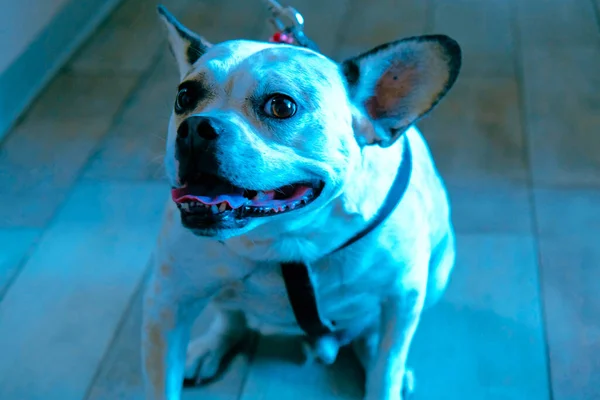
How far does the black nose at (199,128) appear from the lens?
36.5 inches

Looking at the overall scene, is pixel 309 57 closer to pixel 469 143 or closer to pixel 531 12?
pixel 469 143

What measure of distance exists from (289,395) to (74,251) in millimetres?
685

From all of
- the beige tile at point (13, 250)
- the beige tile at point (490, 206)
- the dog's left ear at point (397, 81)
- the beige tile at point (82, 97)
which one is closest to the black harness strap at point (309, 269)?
the dog's left ear at point (397, 81)

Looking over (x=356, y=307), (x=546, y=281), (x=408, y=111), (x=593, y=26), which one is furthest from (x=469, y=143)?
(x=408, y=111)

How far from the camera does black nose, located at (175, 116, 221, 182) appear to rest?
36.5 inches

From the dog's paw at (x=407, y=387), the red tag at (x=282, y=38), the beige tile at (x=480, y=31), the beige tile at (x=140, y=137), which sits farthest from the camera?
the beige tile at (x=480, y=31)

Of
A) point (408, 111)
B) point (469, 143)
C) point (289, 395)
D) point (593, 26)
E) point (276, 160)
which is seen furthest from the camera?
point (593, 26)

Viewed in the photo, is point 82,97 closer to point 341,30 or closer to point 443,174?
point 341,30

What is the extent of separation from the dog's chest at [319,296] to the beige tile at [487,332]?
0.93 ft

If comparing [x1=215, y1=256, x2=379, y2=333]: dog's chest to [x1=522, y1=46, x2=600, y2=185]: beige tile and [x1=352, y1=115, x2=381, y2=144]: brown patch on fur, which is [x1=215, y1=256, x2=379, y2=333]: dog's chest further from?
[x1=522, y1=46, x2=600, y2=185]: beige tile

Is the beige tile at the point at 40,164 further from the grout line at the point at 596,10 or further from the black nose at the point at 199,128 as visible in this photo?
the grout line at the point at 596,10

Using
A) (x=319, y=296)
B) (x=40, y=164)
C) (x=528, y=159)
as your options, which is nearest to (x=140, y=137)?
(x=40, y=164)

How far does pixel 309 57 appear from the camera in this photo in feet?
3.34

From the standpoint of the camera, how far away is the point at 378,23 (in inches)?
108
